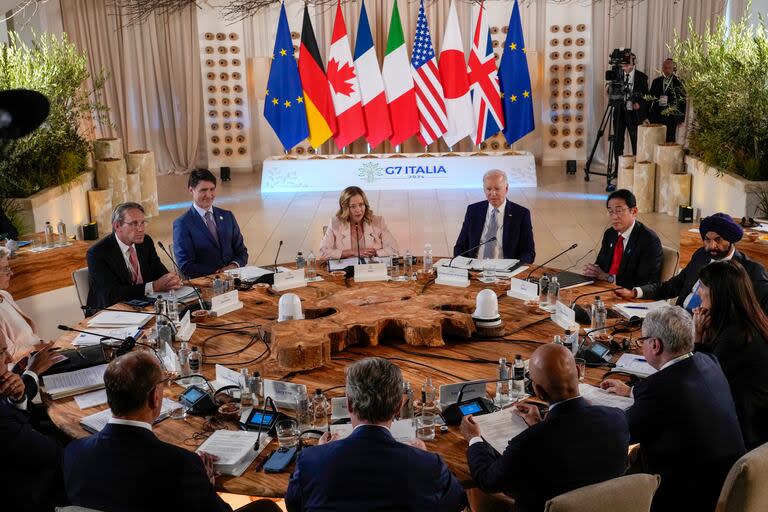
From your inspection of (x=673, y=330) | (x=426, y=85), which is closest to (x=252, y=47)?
(x=426, y=85)

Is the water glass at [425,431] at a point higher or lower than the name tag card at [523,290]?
lower

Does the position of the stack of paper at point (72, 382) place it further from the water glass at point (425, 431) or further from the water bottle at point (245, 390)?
the water glass at point (425, 431)

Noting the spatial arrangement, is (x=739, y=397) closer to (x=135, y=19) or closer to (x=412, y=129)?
(x=412, y=129)

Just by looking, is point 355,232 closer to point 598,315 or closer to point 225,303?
point 225,303

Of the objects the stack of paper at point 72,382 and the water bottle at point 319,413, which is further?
the stack of paper at point 72,382

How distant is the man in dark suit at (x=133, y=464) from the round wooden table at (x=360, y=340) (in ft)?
1.42

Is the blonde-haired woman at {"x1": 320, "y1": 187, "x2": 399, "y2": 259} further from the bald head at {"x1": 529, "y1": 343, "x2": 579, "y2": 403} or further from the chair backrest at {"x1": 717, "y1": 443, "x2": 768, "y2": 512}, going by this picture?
the chair backrest at {"x1": 717, "y1": 443, "x2": 768, "y2": 512}

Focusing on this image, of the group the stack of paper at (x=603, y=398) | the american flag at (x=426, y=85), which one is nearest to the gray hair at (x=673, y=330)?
the stack of paper at (x=603, y=398)

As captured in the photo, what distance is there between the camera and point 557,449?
2.69 meters

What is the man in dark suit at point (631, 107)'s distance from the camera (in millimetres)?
11660

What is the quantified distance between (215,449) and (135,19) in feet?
36.0

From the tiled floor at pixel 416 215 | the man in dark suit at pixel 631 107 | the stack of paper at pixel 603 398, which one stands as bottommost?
the tiled floor at pixel 416 215

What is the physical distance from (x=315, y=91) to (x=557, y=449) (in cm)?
1015

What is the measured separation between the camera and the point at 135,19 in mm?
12711
